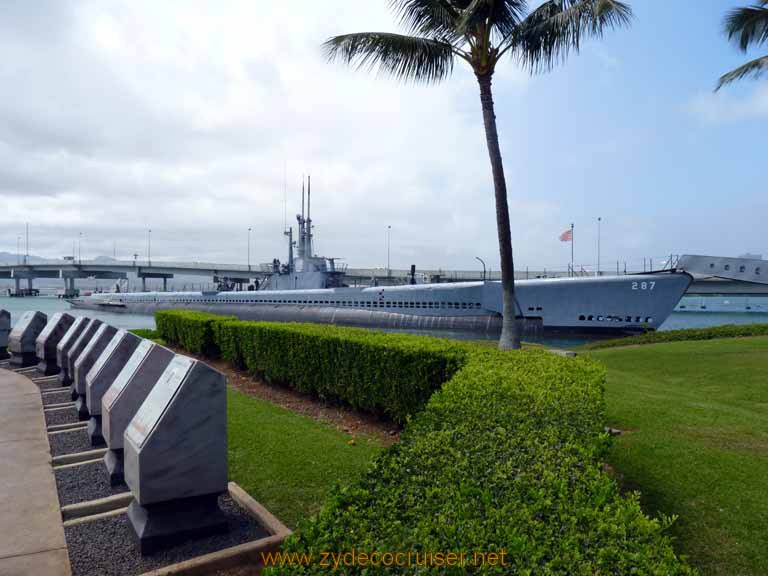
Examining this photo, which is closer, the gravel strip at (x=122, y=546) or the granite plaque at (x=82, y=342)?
the gravel strip at (x=122, y=546)

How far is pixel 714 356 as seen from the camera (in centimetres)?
1345

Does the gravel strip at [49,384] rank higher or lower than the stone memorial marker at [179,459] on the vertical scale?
lower

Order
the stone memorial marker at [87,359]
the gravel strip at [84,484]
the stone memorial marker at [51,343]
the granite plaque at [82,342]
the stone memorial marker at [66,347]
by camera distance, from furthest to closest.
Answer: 1. the stone memorial marker at [51,343]
2. the stone memorial marker at [66,347]
3. the granite plaque at [82,342]
4. the stone memorial marker at [87,359]
5. the gravel strip at [84,484]

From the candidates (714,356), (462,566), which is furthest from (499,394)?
(714,356)

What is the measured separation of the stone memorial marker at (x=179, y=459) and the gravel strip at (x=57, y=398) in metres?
5.29

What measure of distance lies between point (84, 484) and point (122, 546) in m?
1.47

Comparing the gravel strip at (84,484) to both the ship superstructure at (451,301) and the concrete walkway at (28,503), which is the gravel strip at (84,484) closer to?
the concrete walkway at (28,503)

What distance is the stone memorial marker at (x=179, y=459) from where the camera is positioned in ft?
11.9

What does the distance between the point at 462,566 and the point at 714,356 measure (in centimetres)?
1428

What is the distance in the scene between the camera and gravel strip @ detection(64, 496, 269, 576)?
344cm

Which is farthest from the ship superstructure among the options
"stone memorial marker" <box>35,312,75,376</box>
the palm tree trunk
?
"stone memorial marker" <box>35,312,75,376</box>

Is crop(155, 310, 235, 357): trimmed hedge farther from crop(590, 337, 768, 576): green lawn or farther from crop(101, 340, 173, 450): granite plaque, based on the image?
crop(590, 337, 768, 576): green lawn

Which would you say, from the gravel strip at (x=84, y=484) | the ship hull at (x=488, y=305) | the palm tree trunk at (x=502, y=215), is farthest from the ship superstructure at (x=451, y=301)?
the gravel strip at (x=84, y=484)

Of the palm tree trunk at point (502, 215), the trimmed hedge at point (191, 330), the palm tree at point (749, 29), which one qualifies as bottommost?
the trimmed hedge at point (191, 330)
